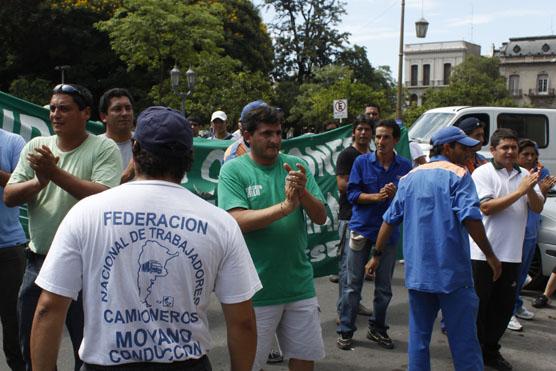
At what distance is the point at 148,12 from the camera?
26.5 meters

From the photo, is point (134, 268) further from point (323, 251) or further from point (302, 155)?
point (302, 155)

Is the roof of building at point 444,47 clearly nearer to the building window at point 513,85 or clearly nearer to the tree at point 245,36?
the building window at point 513,85

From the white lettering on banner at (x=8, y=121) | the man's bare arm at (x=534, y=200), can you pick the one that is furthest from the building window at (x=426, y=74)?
the white lettering on banner at (x=8, y=121)

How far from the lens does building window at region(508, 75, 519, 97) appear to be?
282ft

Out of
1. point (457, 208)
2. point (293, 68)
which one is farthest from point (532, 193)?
point (293, 68)

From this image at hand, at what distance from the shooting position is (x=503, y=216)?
4773mm

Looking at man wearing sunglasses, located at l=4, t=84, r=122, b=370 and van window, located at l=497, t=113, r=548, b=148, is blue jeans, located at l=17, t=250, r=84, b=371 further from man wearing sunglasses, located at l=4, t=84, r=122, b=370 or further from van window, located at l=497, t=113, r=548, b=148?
van window, located at l=497, t=113, r=548, b=148

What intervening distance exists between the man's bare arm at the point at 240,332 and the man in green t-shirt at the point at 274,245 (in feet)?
3.91

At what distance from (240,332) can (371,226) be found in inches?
126

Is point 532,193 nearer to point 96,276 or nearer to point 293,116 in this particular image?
point 96,276

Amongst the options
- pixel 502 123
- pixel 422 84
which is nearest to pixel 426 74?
pixel 422 84

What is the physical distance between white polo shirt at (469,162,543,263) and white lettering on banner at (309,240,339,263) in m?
1.95

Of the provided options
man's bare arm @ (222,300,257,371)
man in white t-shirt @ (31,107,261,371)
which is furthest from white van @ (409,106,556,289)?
man in white t-shirt @ (31,107,261,371)

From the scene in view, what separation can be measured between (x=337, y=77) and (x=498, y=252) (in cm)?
4631
